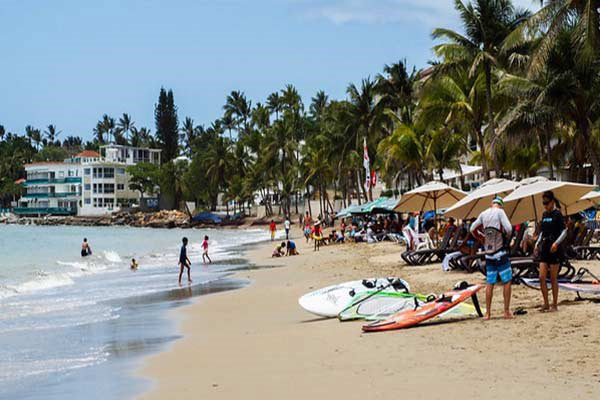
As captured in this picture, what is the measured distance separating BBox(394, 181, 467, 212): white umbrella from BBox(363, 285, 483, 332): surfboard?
10444 millimetres

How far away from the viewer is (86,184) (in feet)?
363

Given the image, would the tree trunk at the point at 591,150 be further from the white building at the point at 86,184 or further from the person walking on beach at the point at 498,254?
the white building at the point at 86,184

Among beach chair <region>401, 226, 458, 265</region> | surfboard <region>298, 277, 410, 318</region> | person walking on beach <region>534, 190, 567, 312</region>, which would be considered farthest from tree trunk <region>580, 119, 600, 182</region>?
person walking on beach <region>534, 190, 567, 312</region>

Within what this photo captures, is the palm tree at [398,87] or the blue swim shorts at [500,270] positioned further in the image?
the palm tree at [398,87]

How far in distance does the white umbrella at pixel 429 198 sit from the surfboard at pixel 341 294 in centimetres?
900

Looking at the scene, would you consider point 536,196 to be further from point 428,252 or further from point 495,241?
point 495,241

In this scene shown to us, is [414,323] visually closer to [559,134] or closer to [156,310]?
[156,310]

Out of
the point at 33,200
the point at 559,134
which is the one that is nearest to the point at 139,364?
the point at 559,134

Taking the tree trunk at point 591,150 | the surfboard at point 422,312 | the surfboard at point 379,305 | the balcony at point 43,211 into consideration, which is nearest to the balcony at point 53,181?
the balcony at point 43,211

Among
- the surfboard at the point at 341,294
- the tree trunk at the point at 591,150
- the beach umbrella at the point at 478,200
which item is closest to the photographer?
the surfboard at the point at 341,294

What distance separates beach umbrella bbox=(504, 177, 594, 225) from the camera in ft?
41.5

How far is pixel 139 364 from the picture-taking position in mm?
8781

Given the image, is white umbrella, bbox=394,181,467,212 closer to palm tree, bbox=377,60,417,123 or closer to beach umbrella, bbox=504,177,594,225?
beach umbrella, bbox=504,177,594,225

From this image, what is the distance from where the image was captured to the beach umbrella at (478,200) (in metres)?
14.8
